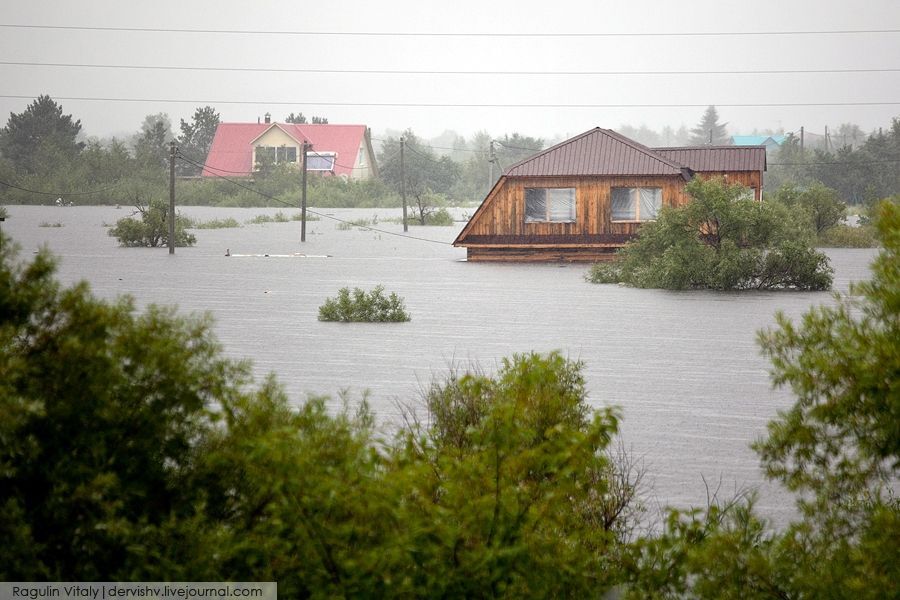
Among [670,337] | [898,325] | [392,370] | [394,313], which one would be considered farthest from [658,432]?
[394,313]

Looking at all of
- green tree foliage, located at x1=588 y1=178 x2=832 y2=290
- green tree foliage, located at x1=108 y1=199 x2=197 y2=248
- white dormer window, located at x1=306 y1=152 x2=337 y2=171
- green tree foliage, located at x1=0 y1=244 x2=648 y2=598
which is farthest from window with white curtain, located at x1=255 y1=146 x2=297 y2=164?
green tree foliage, located at x1=0 y1=244 x2=648 y2=598

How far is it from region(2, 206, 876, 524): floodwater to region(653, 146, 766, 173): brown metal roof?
4.67 metres

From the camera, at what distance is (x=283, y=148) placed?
106m

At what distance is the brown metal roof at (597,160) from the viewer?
38688mm

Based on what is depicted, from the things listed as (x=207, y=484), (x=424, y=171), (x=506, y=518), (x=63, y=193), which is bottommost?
(x=506, y=518)

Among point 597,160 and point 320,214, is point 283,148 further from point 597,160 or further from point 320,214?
point 597,160

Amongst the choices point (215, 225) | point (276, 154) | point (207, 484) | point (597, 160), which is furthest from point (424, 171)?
point (207, 484)

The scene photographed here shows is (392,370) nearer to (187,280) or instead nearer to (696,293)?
(696,293)

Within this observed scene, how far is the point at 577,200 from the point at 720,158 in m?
6.44

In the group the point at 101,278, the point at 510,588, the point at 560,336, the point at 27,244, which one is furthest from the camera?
the point at 27,244

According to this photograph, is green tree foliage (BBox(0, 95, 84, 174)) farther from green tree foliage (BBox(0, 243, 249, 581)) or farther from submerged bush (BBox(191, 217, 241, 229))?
green tree foliage (BBox(0, 243, 249, 581))

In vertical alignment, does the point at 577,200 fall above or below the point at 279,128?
below

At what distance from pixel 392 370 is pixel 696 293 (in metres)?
14.4

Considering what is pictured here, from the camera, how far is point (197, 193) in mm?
96188
